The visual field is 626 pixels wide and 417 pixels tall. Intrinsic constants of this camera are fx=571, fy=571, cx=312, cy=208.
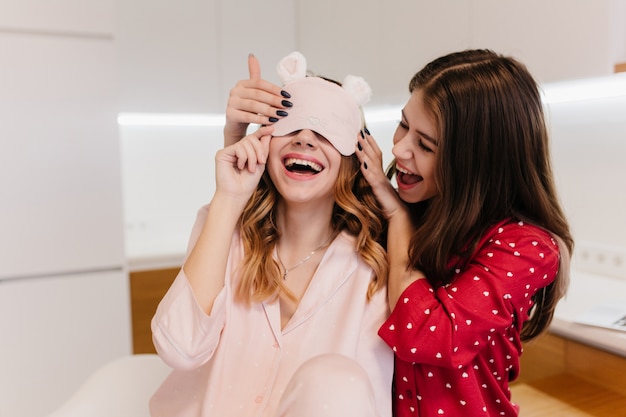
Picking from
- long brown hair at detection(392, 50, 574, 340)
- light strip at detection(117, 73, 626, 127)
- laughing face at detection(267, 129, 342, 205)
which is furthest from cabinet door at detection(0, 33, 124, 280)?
long brown hair at detection(392, 50, 574, 340)

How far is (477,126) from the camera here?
1.03 meters

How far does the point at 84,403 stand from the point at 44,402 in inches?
35.3

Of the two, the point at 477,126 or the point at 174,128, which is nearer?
the point at 477,126

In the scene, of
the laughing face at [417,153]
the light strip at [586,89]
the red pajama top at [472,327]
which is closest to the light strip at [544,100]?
the light strip at [586,89]

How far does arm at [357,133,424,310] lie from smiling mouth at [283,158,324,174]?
0.09 m

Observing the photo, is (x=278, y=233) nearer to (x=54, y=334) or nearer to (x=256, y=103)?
(x=256, y=103)

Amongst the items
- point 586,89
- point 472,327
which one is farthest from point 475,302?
point 586,89

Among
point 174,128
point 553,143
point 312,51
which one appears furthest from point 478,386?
point 174,128

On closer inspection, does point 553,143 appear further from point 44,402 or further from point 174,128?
point 44,402

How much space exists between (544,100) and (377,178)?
1.00 metres

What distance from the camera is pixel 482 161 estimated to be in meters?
1.05

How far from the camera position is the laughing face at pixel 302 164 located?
44.9 inches

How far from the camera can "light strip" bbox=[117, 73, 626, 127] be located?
158 centimetres

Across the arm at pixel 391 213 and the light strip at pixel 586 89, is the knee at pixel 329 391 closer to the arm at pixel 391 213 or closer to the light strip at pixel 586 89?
the arm at pixel 391 213
